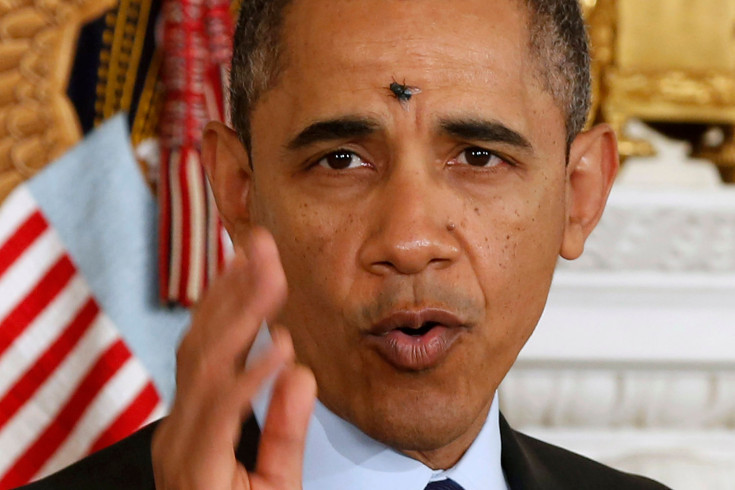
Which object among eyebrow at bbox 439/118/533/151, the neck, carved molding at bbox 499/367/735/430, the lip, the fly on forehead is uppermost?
the fly on forehead

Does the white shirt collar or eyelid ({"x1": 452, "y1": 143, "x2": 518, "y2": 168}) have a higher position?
eyelid ({"x1": 452, "y1": 143, "x2": 518, "y2": 168})

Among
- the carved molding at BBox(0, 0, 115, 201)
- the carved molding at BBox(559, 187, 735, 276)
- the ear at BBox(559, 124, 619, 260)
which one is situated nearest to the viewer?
the ear at BBox(559, 124, 619, 260)

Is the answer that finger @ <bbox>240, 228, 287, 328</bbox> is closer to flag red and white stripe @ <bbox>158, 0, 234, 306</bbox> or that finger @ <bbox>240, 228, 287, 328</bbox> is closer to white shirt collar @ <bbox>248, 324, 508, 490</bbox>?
white shirt collar @ <bbox>248, 324, 508, 490</bbox>

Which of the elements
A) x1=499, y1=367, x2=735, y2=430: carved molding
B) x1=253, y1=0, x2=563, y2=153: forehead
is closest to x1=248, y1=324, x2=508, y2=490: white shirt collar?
x1=253, y1=0, x2=563, y2=153: forehead

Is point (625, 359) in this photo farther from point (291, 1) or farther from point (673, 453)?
point (291, 1)

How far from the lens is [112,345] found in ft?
6.12

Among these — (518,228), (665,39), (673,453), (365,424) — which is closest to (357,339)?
(365,424)

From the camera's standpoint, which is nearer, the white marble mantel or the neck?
the neck

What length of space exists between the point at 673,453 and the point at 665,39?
0.74m

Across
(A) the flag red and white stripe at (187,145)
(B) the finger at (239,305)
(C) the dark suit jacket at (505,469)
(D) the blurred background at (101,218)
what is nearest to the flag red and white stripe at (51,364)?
(D) the blurred background at (101,218)

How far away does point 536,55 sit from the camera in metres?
1.20

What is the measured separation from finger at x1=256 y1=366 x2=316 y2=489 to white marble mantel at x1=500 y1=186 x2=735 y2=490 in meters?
1.22

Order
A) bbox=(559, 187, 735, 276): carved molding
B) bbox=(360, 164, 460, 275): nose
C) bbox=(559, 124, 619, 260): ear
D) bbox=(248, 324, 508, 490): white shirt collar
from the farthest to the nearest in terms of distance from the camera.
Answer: bbox=(559, 187, 735, 276): carved molding, bbox=(559, 124, 619, 260): ear, bbox=(248, 324, 508, 490): white shirt collar, bbox=(360, 164, 460, 275): nose

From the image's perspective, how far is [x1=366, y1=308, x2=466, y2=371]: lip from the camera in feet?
3.47
